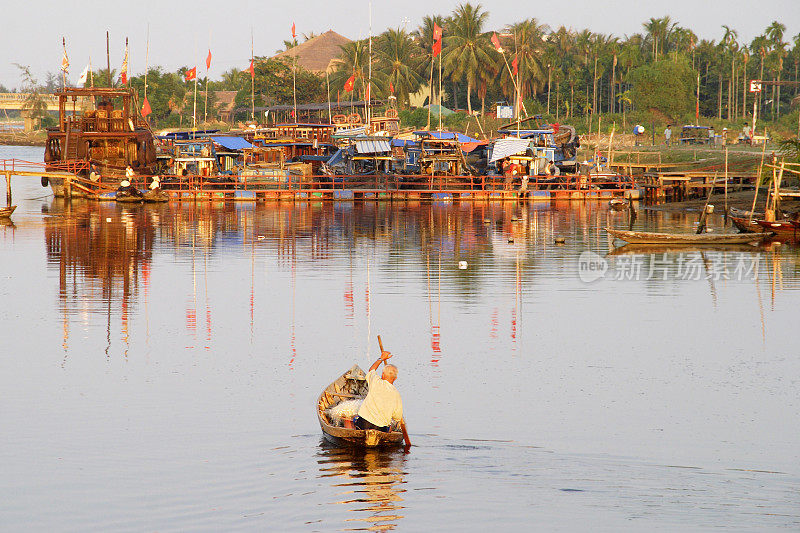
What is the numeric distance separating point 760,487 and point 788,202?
3993cm

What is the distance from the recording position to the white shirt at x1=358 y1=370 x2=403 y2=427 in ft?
45.3

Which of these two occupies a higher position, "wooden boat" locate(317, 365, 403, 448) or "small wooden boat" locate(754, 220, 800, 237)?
"small wooden boat" locate(754, 220, 800, 237)

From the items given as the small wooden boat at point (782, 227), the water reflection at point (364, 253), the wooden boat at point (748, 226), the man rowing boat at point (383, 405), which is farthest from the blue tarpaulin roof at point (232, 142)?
the man rowing boat at point (383, 405)

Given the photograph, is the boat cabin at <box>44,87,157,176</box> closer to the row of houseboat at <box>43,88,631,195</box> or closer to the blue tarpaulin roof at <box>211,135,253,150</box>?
the row of houseboat at <box>43,88,631,195</box>

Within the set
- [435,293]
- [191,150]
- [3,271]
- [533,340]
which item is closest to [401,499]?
[533,340]

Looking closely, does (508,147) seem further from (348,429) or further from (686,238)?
(348,429)

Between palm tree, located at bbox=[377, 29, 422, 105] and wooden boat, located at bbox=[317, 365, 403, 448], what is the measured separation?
87.9 metres

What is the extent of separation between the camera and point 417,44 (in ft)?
368

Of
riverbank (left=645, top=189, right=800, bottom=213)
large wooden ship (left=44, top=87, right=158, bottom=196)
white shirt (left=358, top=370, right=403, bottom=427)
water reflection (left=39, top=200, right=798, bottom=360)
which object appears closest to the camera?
white shirt (left=358, top=370, right=403, bottom=427)

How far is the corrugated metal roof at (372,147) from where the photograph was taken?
64.7m

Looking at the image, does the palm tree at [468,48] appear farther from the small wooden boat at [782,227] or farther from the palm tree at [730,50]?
the small wooden boat at [782,227]

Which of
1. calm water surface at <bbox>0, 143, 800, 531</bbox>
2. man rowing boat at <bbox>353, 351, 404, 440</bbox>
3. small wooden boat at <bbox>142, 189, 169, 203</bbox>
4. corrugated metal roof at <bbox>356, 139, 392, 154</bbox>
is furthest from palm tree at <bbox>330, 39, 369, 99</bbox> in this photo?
man rowing boat at <bbox>353, 351, 404, 440</bbox>

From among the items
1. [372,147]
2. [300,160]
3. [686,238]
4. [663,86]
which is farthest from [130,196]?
[663,86]

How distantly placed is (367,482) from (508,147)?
5386cm
